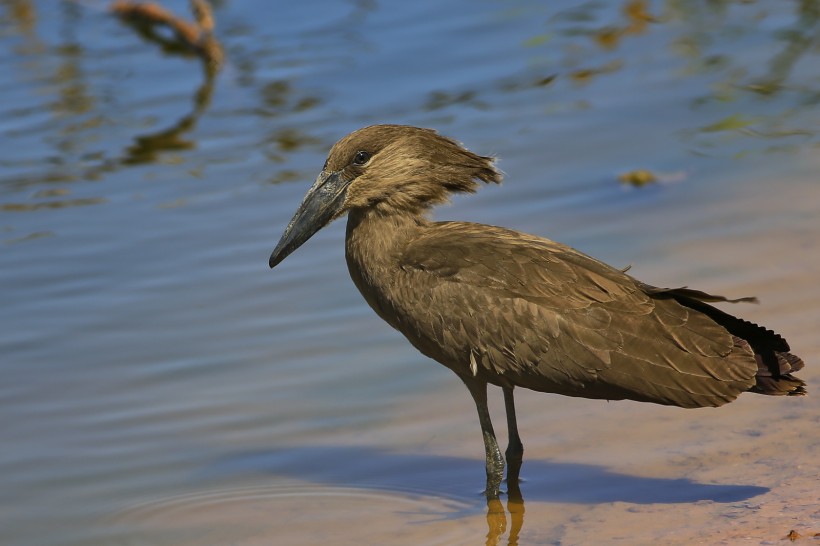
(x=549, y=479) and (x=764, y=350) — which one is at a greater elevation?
(x=764, y=350)

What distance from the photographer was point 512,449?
6.62 metres

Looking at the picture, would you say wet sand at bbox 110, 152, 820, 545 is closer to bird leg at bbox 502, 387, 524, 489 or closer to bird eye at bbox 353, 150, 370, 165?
bird leg at bbox 502, 387, 524, 489

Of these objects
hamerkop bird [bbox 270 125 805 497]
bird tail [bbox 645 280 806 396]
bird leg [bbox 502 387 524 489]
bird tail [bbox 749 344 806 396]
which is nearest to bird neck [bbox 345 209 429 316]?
hamerkop bird [bbox 270 125 805 497]

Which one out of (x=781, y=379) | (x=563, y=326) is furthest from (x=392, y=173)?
(x=781, y=379)

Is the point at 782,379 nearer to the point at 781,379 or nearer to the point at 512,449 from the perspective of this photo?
the point at 781,379

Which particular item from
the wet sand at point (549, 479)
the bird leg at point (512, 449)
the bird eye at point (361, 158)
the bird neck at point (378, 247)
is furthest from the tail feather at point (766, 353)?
the bird eye at point (361, 158)

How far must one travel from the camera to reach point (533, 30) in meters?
12.9

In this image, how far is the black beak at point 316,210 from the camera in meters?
6.79

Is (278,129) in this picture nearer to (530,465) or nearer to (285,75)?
(285,75)

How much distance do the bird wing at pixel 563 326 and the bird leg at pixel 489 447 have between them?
0.18m

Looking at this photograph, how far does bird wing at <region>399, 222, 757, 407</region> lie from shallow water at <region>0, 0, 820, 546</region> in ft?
1.83

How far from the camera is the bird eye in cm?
675

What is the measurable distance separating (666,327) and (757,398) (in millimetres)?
1185

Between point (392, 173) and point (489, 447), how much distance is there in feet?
4.47
